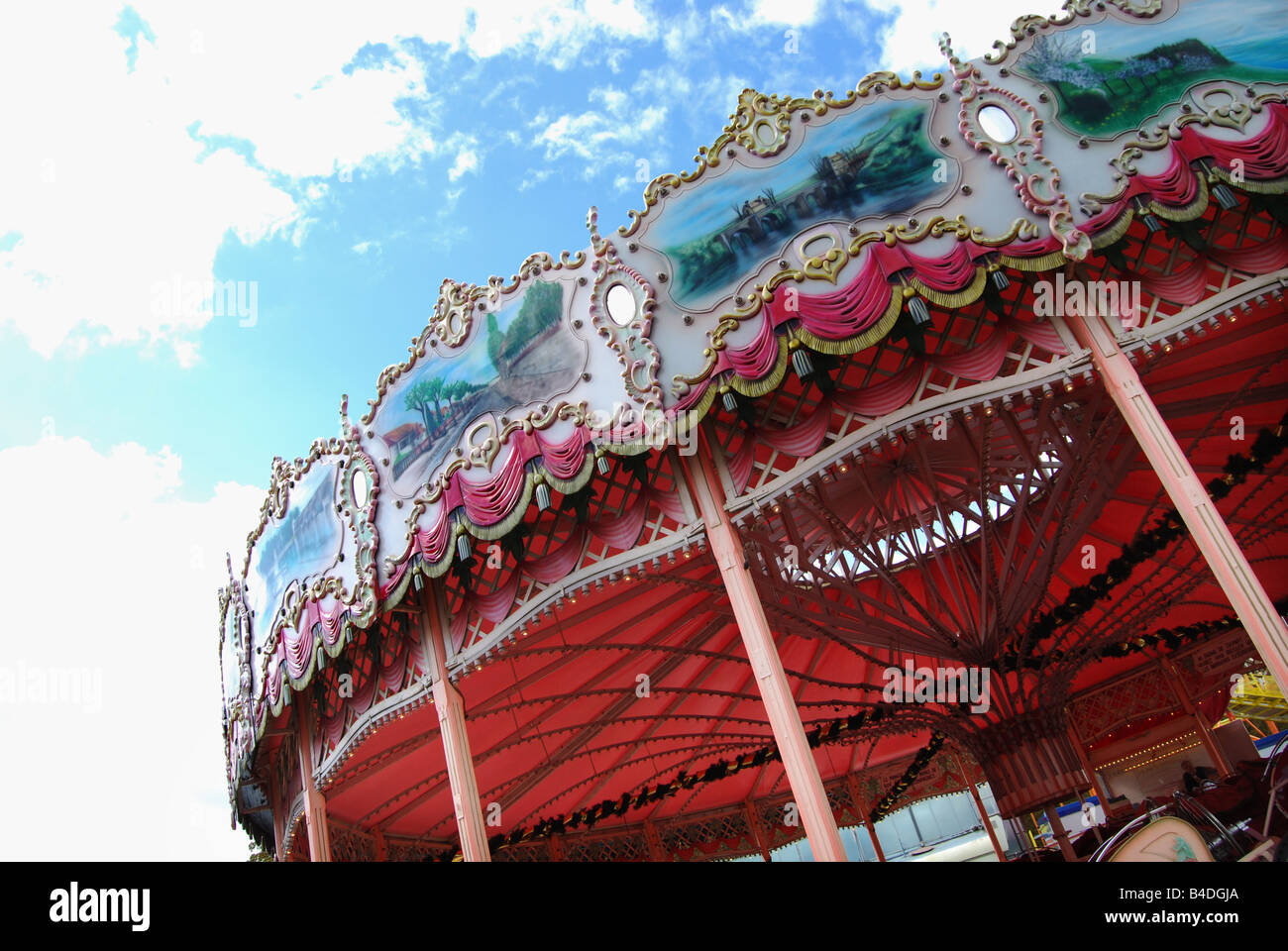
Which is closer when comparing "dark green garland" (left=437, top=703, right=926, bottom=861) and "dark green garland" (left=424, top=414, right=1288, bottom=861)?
"dark green garland" (left=424, top=414, right=1288, bottom=861)

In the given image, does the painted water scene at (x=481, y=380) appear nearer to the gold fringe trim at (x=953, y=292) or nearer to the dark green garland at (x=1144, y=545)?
the gold fringe trim at (x=953, y=292)

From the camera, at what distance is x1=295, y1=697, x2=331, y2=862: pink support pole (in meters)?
13.4

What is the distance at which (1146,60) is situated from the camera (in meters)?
9.95

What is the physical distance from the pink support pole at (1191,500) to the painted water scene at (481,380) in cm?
545

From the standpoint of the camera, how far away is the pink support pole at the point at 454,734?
10586mm

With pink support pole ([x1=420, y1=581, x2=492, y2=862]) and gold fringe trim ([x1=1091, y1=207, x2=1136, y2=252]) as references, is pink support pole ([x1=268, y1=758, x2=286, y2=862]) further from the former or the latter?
gold fringe trim ([x1=1091, y1=207, x2=1136, y2=252])

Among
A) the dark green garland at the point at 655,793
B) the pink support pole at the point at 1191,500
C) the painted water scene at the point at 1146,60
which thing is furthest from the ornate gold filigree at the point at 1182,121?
the dark green garland at the point at 655,793

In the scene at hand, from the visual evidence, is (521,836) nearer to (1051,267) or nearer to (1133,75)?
(1051,267)

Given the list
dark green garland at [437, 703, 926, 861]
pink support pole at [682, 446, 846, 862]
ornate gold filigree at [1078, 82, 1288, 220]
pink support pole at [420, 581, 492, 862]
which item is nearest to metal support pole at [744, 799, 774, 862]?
dark green garland at [437, 703, 926, 861]

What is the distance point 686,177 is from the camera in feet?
34.4

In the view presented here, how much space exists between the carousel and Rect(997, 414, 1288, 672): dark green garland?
0.25ft

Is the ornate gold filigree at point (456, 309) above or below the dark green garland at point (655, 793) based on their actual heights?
above

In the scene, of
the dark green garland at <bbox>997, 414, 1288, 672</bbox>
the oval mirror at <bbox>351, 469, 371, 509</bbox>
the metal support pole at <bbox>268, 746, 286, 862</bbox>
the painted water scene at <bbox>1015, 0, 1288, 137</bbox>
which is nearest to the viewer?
the painted water scene at <bbox>1015, 0, 1288, 137</bbox>

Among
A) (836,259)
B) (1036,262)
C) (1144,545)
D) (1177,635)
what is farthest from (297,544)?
(1177,635)
